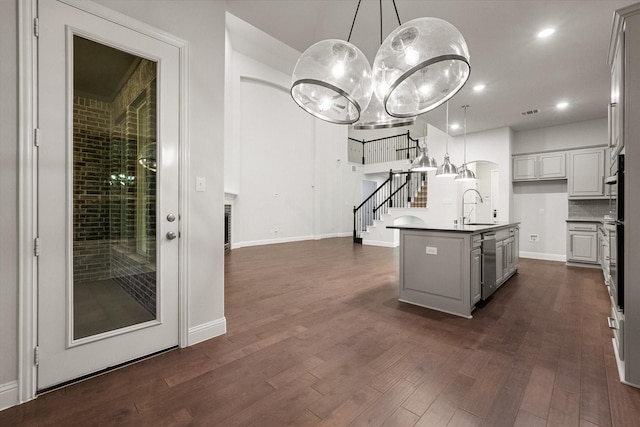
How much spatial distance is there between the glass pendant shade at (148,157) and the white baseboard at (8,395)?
1.56m

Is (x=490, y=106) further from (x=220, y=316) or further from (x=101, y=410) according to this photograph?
(x=101, y=410)

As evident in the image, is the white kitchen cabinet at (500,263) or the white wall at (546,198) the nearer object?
the white kitchen cabinet at (500,263)

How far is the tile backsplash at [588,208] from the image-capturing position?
610cm

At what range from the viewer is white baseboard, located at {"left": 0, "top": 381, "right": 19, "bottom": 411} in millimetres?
1664

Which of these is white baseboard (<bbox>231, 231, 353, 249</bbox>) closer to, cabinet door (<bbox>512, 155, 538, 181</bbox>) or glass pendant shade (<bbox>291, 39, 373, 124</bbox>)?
cabinet door (<bbox>512, 155, 538, 181</bbox>)

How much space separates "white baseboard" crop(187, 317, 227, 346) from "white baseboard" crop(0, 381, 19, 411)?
100 cm

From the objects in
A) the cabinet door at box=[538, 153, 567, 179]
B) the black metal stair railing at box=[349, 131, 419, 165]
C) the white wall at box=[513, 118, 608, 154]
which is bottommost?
the cabinet door at box=[538, 153, 567, 179]

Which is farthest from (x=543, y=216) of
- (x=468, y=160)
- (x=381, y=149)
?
(x=381, y=149)

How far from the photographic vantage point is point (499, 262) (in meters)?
4.20

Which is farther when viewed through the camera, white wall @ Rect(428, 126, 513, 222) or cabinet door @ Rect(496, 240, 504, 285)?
white wall @ Rect(428, 126, 513, 222)

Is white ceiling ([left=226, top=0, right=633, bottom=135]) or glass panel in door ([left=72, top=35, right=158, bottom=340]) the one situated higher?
white ceiling ([left=226, top=0, right=633, bottom=135])

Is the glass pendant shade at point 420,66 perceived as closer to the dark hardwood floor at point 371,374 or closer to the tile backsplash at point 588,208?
the dark hardwood floor at point 371,374

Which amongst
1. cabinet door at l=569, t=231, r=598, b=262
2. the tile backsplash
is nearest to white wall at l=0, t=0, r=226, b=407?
cabinet door at l=569, t=231, r=598, b=262

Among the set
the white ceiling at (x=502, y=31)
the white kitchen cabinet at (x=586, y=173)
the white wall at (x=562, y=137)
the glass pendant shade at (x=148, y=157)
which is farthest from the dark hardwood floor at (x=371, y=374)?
the white wall at (x=562, y=137)
